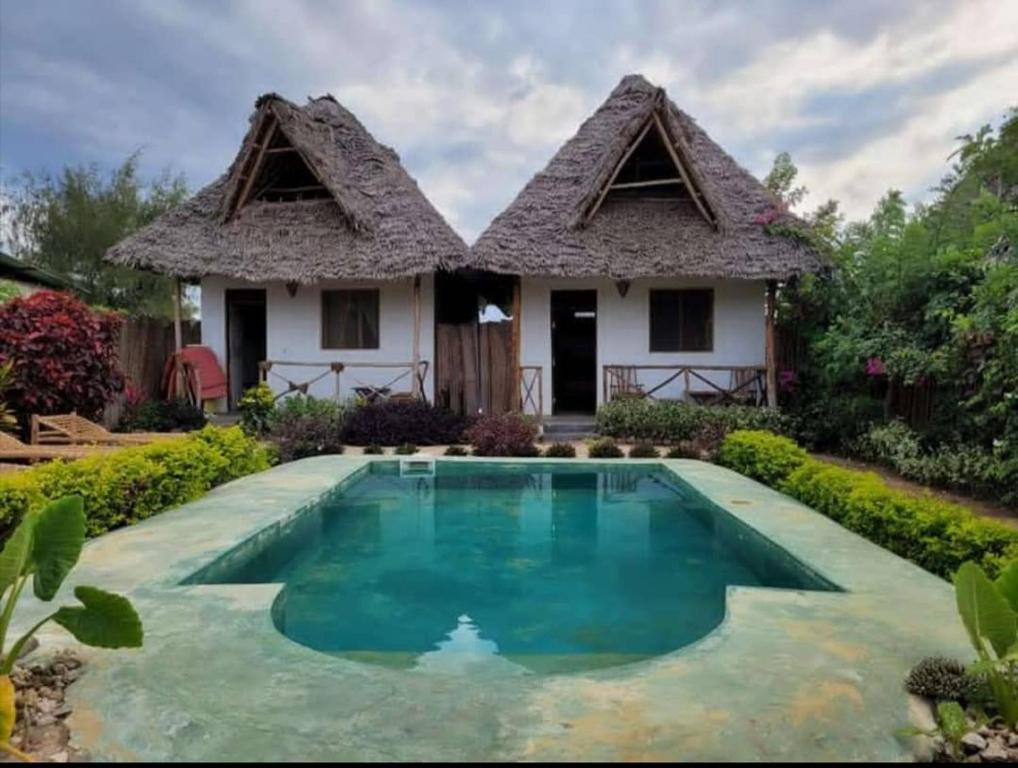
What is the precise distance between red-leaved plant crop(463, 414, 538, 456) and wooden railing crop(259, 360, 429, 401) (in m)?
2.67

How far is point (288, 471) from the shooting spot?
8.75m

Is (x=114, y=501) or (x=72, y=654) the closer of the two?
(x=72, y=654)

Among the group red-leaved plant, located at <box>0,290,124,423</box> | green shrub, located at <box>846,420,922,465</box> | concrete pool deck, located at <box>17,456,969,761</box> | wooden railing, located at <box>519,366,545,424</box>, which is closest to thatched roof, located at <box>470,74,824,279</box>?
wooden railing, located at <box>519,366,545,424</box>

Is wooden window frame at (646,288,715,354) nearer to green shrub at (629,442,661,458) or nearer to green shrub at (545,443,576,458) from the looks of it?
green shrub at (629,442,661,458)

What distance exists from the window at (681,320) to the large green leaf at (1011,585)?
11.1 metres

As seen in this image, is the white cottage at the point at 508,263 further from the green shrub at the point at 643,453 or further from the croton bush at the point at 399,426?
→ the green shrub at the point at 643,453

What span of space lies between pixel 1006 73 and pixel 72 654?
445 inches

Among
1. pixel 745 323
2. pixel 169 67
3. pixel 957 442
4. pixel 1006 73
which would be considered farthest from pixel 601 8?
pixel 169 67

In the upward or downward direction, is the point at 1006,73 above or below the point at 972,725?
above

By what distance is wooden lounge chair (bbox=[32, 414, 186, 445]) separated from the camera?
9.02 meters

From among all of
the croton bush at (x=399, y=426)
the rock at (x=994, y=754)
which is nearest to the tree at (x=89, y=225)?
the croton bush at (x=399, y=426)

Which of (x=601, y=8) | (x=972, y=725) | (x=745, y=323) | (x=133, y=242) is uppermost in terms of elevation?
(x=601, y=8)

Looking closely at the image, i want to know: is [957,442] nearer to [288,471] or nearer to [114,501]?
[288,471]

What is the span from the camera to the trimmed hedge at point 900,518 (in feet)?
14.8
